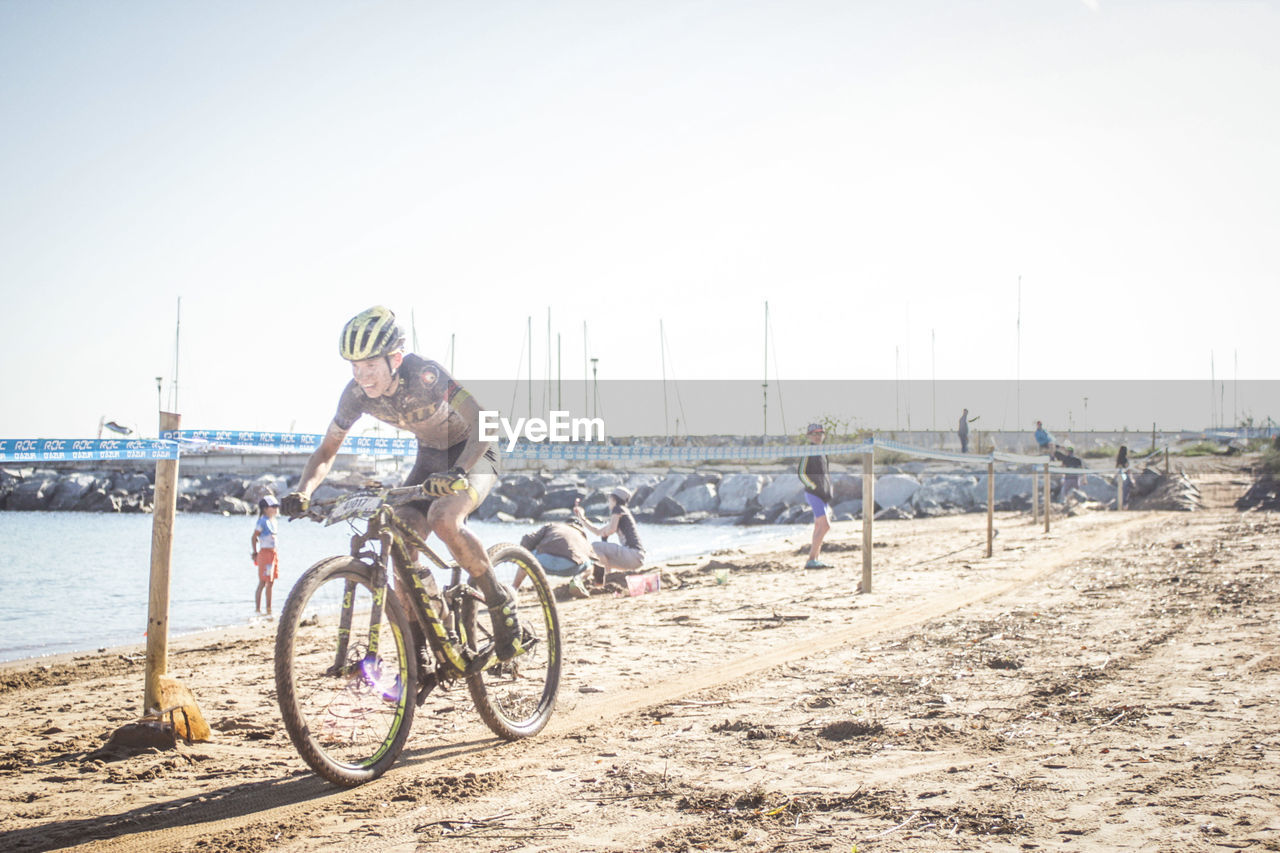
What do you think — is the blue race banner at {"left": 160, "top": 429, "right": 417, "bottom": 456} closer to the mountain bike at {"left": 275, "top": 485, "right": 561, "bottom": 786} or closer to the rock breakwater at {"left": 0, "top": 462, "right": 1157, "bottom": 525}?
the mountain bike at {"left": 275, "top": 485, "right": 561, "bottom": 786}

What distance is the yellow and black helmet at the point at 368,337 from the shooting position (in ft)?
13.4

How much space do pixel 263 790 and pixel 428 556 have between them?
1.19 meters

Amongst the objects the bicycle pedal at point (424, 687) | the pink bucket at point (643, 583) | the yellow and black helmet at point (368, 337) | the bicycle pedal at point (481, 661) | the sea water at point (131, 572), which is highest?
the yellow and black helmet at point (368, 337)

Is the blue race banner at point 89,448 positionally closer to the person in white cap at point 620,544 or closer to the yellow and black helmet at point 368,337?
the yellow and black helmet at point 368,337

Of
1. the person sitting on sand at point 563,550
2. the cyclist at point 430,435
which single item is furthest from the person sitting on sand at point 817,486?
the cyclist at point 430,435

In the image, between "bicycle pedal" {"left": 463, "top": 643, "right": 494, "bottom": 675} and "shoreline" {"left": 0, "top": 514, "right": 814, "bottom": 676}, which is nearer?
"bicycle pedal" {"left": 463, "top": 643, "right": 494, "bottom": 675}

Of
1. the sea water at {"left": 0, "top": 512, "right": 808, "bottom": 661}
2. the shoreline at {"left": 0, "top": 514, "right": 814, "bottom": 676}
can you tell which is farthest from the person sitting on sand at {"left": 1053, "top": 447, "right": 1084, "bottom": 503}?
the shoreline at {"left": 0, "top": 514, "right": 814, "bottom": 676}

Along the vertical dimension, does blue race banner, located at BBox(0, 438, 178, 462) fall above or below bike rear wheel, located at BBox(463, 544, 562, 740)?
above

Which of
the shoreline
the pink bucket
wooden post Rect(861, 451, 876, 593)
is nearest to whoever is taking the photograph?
the shoreline

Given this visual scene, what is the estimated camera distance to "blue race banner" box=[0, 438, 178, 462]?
477 cm

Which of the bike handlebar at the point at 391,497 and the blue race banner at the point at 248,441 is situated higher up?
the blue race banner at the point at 248,441

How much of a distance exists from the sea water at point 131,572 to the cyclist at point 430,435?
0.45m

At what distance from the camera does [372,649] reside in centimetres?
400

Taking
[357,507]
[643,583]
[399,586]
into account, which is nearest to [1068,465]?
[643,583]
